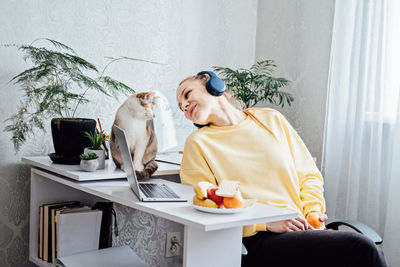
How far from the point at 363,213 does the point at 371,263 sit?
1050 mm

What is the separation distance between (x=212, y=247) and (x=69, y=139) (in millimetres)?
838

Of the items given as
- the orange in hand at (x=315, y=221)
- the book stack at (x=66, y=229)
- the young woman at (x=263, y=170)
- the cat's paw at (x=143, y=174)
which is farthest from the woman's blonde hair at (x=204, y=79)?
the book stack at (x=66, y=229)

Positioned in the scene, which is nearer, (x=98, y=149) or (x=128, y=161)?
(x=128, y=161)

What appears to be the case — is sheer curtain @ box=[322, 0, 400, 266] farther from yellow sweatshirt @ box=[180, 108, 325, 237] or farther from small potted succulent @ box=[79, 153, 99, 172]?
small potted succulent @ box=[79, 153, 99, 172]

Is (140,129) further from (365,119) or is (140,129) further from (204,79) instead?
(365,119)

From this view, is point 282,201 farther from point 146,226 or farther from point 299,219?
point 146,226

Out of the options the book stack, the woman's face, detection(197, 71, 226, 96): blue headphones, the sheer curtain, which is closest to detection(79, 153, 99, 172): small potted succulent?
the book stack

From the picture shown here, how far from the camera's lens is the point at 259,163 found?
5.36ft

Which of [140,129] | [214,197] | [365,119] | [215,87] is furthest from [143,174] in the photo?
[365,119]

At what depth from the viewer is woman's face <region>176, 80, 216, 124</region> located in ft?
5.51

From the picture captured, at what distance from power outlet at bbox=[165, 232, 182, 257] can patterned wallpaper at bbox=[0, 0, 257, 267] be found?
0.03 m

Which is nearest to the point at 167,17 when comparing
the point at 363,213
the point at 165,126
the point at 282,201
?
the point at 165,126

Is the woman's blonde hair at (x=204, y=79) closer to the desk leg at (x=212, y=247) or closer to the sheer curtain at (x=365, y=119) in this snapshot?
the desk leg at (x=212, y=247)

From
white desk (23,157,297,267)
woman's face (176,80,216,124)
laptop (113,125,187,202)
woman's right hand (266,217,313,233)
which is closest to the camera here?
white desk (23,157,297,267)
